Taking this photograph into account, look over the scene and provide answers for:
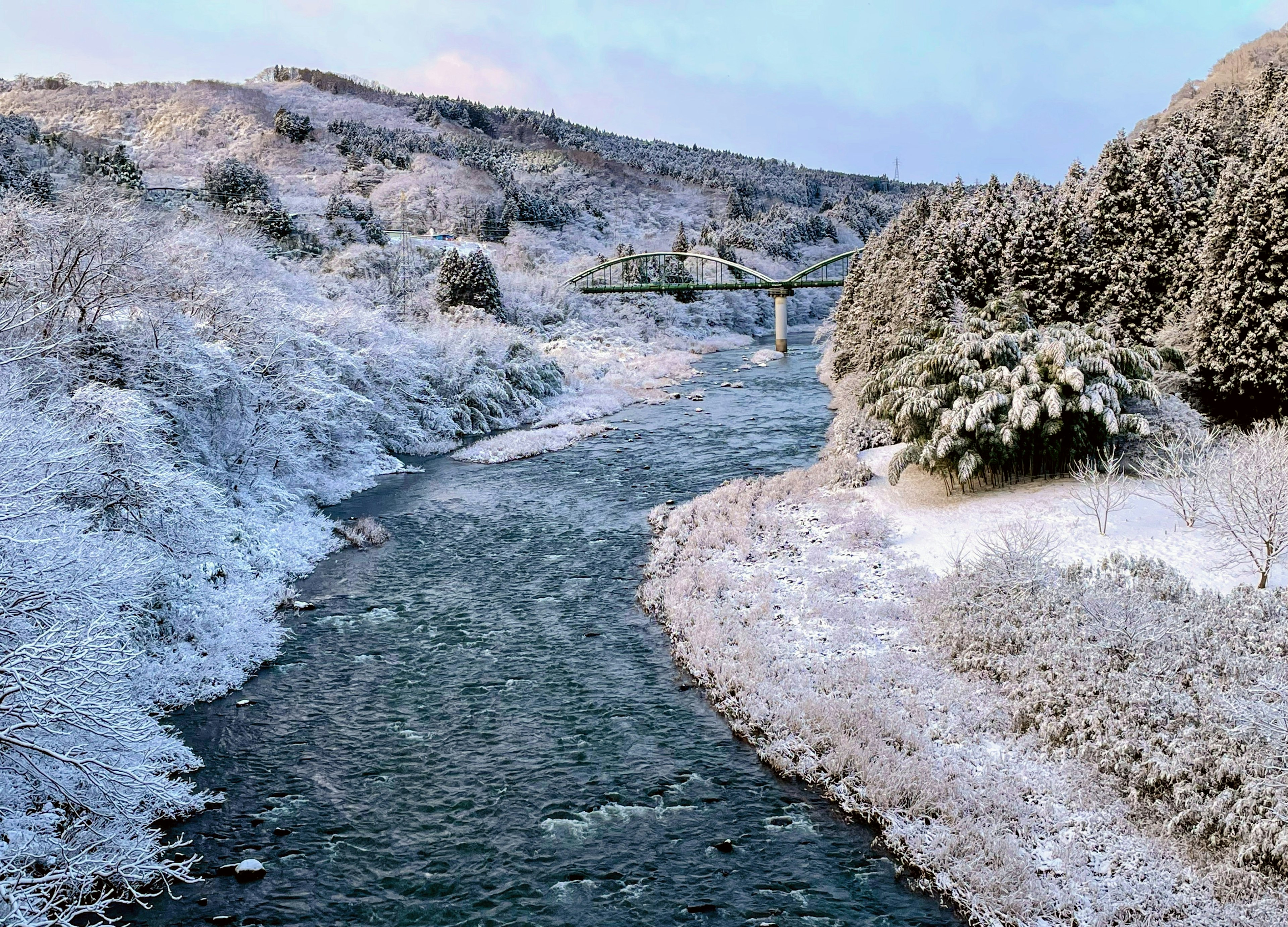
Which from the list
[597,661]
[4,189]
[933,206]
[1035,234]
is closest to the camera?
[597,661]

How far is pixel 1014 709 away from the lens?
45.2 feet

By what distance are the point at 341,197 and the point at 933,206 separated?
53.5 meters

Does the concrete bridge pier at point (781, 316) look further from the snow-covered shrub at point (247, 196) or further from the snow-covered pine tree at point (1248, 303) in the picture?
the snow-covered pine tree at point (1248, 303)

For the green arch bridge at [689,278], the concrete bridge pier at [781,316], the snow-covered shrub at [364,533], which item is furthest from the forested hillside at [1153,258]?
the concrete bridge pier at [781,316]

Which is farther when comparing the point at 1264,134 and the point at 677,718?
the point at 1264,134

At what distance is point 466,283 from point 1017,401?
45984 mm

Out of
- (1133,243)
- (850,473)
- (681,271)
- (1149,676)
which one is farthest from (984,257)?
(681,271)

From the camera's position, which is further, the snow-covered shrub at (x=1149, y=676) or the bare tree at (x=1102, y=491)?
the bare tree at (x=1102, y=491)

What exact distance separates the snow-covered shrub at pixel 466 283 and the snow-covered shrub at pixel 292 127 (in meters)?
90.7

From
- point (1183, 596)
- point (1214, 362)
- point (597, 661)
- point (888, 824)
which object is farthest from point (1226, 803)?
point (1214, 362)

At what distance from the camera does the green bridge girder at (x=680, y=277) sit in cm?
9250

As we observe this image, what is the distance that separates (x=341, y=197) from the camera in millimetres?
77750

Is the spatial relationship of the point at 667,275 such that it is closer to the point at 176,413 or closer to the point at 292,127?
the point at 292,127

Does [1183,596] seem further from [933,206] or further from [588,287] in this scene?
[588,287]
